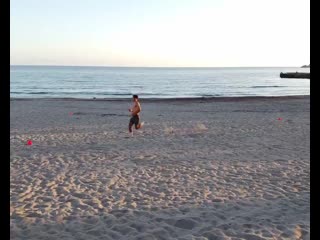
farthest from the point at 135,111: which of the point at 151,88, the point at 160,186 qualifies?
the point at 151,88

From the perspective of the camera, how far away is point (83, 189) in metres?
6.33

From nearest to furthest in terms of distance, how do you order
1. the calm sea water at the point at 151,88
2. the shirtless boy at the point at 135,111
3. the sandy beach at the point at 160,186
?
the sandy beach at the point at 160,186, the shirtless boy at the point at 135,111, the calm sea water at the point at 151,88

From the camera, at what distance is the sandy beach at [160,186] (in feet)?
15.1

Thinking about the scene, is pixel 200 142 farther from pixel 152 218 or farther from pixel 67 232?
pixel 67 232

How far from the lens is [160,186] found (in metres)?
6.52

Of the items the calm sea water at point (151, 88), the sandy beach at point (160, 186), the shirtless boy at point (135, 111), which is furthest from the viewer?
the calm sea water at point (151, 88)

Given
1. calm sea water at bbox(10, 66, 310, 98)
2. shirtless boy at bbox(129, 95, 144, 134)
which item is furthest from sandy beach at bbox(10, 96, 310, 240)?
calm sea water at bbox(10, 66, 310, 98)

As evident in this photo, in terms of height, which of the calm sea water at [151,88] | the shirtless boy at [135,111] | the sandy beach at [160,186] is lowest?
the sandy beach at [160,186]

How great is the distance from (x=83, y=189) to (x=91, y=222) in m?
1.63

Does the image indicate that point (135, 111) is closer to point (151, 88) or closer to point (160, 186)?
point (160, 186)

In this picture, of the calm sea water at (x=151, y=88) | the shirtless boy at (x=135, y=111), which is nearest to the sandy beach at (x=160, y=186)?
the shirtless boy at (x=135, y=111)

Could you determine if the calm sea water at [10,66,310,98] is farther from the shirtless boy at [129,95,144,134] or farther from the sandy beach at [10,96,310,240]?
the sandy beach at [10,96,310,240]

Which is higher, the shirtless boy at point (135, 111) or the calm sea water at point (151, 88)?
the calm sea water at point (151, 88)

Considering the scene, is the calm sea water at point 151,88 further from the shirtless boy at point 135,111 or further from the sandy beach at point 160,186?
the sandy beach at point 160,186
